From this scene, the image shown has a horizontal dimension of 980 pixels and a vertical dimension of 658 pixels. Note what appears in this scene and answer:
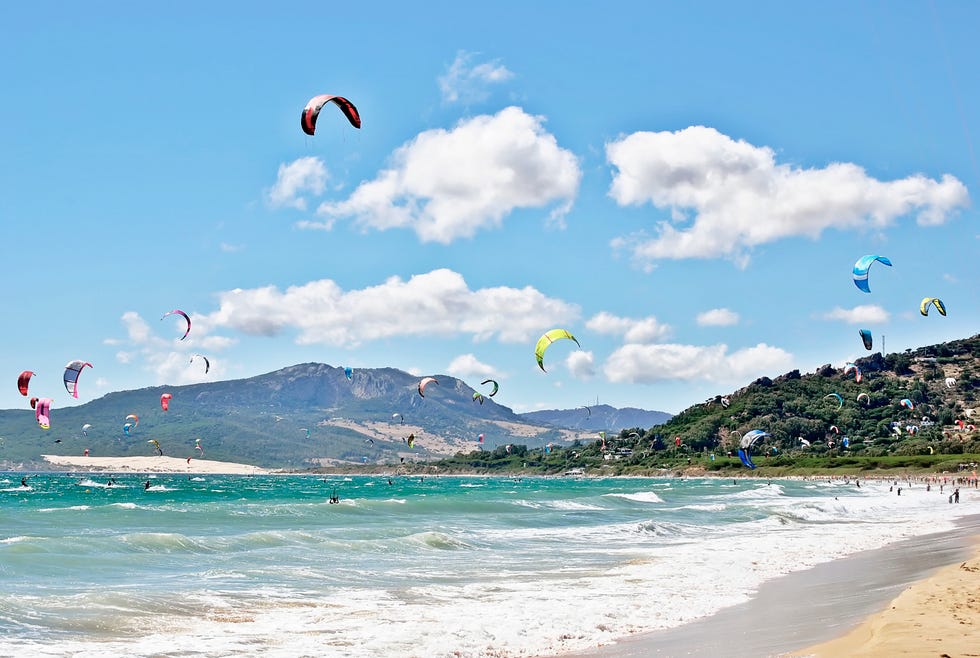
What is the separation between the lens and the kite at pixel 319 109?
22359mm

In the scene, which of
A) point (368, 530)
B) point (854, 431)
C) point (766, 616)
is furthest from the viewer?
point (854, 431)

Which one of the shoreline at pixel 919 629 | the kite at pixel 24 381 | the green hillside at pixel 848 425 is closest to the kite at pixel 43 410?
the kite at pixel 24 381

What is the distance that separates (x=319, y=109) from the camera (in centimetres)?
2323

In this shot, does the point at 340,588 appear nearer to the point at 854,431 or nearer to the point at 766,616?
the point at 766,616

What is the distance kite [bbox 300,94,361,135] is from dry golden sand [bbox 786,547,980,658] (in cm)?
Answer: 1662

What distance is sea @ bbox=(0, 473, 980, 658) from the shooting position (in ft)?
47.9

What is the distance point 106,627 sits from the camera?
15.7 meters

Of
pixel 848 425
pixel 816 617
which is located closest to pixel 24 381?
pixel 816 617

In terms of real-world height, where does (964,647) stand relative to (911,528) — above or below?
above

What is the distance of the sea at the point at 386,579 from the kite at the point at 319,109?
37.3 ft

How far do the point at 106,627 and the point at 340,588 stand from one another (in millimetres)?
6047

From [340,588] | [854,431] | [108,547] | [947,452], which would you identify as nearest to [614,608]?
[340,588]

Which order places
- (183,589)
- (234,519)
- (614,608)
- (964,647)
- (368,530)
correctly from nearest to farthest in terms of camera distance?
(964,647) < (614,608) < (183,589) < (368,530) < (234,519)

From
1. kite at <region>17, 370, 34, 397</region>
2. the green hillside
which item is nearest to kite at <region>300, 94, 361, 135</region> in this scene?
kite at <region>17, 370, 34, 397</region>
